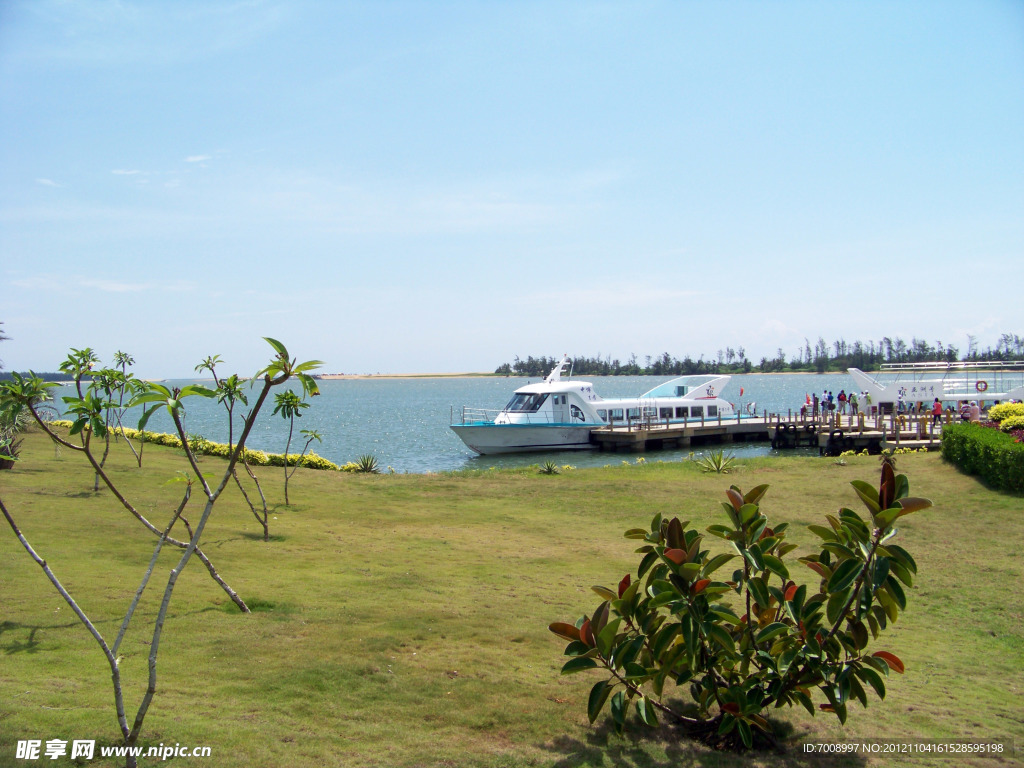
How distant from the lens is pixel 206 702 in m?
5.25

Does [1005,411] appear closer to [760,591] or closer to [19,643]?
[760,591]

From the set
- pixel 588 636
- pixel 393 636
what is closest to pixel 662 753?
pixel 588 636

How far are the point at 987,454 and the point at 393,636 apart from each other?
1598cm

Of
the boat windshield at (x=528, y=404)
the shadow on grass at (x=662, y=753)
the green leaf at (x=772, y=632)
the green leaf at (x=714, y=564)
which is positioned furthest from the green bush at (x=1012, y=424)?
the boat windshield at (x=528, y=404)

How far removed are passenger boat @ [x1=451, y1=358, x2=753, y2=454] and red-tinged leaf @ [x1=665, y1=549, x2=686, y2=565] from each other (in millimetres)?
30678

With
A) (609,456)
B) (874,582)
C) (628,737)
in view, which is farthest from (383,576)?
(609,456)

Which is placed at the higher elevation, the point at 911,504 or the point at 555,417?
the point at 911,504

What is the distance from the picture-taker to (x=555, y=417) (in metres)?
38.2

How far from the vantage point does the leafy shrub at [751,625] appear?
15.3 ft

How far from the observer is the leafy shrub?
15.3 feet

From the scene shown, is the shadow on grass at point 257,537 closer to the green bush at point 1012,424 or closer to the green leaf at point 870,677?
the green leaf at point 870,677

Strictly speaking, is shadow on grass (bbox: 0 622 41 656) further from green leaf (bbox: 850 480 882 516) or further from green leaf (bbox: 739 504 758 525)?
green leaf (bbox: 850 480 882 516)

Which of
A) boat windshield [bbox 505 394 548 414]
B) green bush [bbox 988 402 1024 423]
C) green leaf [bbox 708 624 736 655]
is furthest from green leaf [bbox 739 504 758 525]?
boat windshield [bbox 505 394 548 414]

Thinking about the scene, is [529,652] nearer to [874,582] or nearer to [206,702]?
[206,702]
